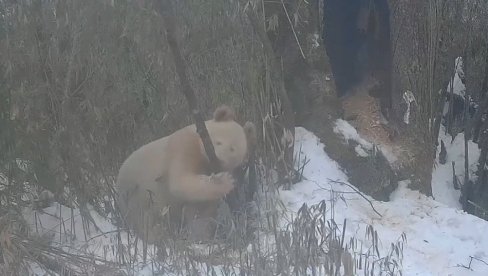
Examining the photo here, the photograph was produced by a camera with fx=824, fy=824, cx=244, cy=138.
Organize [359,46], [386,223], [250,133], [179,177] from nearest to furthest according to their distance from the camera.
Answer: [179,177], [250,133], [386,223], [359,46]

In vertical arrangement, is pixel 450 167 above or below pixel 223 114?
below

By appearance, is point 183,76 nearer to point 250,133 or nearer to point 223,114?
point 223,114

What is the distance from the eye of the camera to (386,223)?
389 centimetres

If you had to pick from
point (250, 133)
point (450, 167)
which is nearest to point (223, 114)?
point (250, 133)

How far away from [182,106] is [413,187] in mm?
1569

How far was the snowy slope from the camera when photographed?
143 inches

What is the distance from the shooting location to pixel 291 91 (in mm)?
4238

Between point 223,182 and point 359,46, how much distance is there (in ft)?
4.62

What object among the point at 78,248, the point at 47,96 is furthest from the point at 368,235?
the point at 47,96

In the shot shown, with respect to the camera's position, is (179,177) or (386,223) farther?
(386,223)

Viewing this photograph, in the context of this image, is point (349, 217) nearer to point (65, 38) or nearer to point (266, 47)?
point (266, 47)

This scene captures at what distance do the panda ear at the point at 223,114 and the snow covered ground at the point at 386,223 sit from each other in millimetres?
500

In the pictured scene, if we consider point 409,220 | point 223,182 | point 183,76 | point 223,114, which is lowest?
point 409,220

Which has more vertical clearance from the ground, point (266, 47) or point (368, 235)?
point (266, 47)
